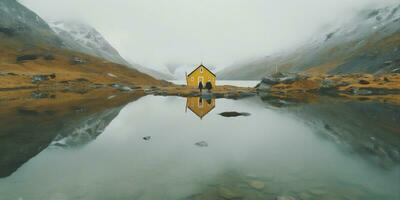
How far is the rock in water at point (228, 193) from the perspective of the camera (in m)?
14.6

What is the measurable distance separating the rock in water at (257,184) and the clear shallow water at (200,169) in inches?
9.9

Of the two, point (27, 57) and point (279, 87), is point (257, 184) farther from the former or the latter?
point (27, 57)

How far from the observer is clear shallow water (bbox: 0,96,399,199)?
50.2 feet

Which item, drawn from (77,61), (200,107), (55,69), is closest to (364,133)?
(200,107)

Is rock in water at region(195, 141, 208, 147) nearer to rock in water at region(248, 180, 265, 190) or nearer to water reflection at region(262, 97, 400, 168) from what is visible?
rock in water at region(248, 180, 265, 190)

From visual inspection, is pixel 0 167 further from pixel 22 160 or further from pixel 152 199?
pixel 152 199

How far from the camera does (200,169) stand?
760 inches

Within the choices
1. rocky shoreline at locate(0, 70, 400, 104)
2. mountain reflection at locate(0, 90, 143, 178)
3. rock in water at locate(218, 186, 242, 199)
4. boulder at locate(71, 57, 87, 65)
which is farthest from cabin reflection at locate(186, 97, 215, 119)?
boulder at locate(71, 57, 87, 65)

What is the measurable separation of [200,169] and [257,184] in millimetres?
4115

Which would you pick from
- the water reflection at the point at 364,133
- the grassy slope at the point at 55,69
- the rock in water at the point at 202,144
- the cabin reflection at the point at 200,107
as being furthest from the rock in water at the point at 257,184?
the grassy slope at the point at 55,69

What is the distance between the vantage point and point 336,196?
48.5ft

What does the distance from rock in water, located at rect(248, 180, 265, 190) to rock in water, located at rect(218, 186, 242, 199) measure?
1.27m

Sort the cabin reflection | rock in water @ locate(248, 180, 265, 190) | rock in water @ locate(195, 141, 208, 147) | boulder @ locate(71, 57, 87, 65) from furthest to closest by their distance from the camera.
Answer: boulder @ locate(71, 57, 87, 65), the cabin reflection, rock in water @ locate(195, 141, 208, 147), rock in water @ locate(248, 180, 265, 190)

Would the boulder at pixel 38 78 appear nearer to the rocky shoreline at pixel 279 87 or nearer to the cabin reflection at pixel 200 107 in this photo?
the rocky shoreline at pixel 279 87
